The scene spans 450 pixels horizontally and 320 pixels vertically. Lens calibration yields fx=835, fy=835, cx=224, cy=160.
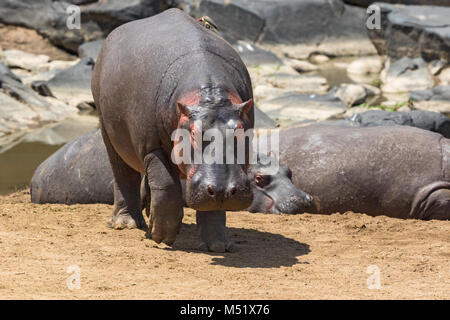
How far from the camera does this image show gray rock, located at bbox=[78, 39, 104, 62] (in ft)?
60.4

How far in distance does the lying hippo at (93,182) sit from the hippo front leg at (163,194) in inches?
64.1

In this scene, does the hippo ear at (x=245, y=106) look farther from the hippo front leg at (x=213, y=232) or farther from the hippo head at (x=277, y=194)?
the hippo head at (x=277, y=194)

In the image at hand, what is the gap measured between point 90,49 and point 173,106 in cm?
1297

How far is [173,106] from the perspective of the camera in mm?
6043

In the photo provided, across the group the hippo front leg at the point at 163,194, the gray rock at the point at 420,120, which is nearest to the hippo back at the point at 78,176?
the hippo front leg at the point at 163,194

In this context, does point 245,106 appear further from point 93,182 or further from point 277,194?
point 93,182

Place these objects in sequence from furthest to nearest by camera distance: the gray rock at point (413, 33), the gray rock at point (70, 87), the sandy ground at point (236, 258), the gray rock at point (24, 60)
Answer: the gray rock at point (24, 60) < the gray rock at point (413, 33) < the gray rock at point (70, 87) < the sandy ground at point (236, 258)

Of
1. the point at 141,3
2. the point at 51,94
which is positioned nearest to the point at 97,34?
the point at 141,3

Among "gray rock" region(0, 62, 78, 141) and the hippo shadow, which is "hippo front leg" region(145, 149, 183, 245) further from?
"gray rock" region(0, 62, 78, 141)

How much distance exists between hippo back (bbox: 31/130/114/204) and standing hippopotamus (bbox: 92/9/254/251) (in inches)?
61.6

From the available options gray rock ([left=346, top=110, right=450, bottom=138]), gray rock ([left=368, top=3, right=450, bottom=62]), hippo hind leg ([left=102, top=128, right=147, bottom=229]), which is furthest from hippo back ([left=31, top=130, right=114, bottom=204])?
gray rock ([left=368, top=3, right=450, bottom=62])

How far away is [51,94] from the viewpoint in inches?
642

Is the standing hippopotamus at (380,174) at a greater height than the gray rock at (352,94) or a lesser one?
lesser

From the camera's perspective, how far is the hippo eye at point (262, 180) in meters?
Result: 8.36
